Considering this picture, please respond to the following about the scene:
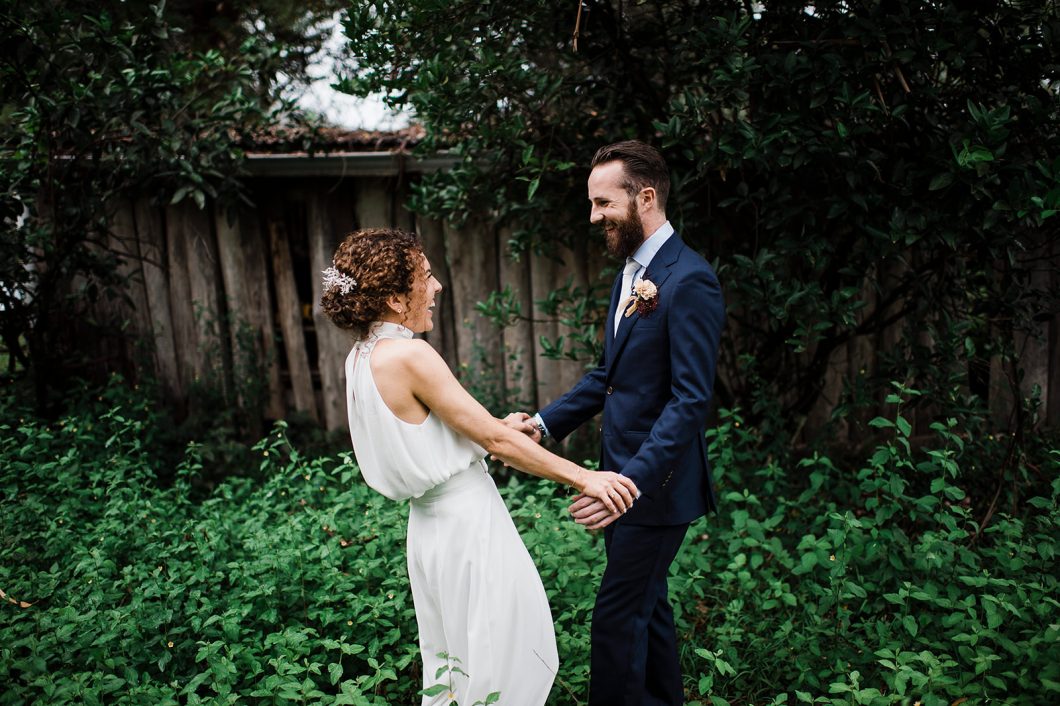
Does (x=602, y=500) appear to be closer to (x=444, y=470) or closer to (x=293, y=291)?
(x=444, y=470)

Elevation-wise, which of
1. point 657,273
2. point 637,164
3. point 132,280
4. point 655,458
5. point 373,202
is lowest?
point 655,458

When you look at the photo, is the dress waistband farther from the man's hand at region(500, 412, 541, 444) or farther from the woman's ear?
the woman's ear

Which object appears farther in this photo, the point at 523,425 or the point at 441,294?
the point at 441,294

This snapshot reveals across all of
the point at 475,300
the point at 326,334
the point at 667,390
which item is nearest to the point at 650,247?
the point at 667,390

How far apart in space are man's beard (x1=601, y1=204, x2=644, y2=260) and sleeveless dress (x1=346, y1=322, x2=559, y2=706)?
2.88 ft

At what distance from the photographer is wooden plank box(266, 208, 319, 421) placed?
6402 millimetres

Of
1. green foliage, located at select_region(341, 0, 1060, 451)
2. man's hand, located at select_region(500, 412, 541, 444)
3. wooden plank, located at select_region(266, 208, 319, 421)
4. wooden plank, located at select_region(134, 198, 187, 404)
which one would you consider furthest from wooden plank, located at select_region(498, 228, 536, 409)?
wooden plank, located at select_region(134, 198, 187, 404)

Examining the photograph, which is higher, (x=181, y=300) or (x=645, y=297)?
(x=181, y=300)

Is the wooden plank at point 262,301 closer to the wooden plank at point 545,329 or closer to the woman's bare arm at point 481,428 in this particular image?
the wooden plank at point 545,329

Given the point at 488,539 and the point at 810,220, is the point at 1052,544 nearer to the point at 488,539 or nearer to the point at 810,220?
the point at 810,220

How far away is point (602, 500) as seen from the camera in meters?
2.74

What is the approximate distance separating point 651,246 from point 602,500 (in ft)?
3.21

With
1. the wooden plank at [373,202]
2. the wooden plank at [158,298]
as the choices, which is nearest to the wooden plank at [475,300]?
the wooden plank at [373,202]

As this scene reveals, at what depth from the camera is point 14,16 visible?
185 inches
